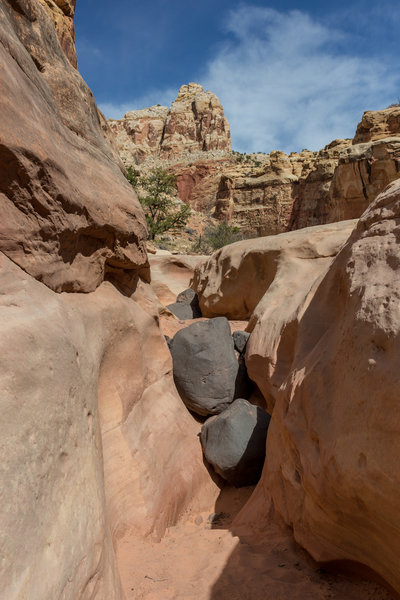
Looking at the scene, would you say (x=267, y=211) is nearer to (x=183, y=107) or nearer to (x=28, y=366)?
(x=28, y=366)

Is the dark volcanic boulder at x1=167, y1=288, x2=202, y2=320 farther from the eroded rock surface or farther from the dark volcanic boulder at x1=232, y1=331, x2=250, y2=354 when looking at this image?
the dark volcanic boulder at x1=232, y1=331, x2=250, y2=354

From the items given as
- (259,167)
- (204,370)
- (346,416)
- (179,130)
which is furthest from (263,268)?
(179,130)

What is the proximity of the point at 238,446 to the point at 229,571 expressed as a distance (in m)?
1.15

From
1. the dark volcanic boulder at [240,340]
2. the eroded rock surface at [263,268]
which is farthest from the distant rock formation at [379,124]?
the dark volcanic boulder at [240,340]

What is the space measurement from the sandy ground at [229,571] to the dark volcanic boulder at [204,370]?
136 cm

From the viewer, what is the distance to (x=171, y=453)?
2.91 metres

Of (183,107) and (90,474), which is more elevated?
(183,107)

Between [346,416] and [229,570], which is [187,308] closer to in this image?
[229,570]

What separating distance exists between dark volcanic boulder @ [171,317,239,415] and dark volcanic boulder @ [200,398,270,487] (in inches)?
18.7

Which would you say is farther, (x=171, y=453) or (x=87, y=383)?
(x=171, y=453)

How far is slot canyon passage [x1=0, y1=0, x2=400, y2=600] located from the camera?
52.9 inches

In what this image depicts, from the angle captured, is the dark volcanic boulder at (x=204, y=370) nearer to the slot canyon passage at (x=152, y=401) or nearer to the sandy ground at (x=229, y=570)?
the slot canyon passage at (x=152, y=401)

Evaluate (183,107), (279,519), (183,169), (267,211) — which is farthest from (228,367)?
(183,107)

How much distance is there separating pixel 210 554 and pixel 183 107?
49238 millimetres
